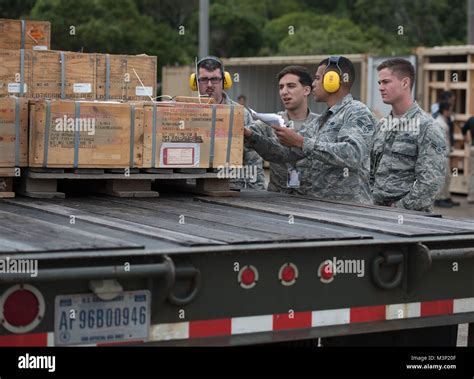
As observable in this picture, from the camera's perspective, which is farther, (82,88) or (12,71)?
(82,88)

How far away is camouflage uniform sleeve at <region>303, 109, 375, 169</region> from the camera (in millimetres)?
7617

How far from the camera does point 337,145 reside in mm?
7648

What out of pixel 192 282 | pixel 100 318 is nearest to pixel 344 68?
pixel 192 282

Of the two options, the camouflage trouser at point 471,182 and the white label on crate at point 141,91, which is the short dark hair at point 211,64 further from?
the camouflage trouser at point 471,182

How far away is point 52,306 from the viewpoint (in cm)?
455

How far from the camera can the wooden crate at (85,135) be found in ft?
23.2

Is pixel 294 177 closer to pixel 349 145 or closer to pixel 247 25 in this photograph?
pixel 349 145

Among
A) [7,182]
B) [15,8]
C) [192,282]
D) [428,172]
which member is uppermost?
[15,8]

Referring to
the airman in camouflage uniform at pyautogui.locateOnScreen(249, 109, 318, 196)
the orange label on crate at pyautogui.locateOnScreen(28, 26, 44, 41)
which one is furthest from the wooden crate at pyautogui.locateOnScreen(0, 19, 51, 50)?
the airman in camouflage uniform at pyautogui.locateOnScreen(249, 109, 318, 196)

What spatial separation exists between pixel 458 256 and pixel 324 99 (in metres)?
3.27

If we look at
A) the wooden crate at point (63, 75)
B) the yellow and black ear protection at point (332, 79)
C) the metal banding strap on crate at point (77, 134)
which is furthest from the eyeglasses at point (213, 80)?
the metal banding strap on crate at point (77, 134)

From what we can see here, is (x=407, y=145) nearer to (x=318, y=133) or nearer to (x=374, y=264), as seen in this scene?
(x=318, y=133)

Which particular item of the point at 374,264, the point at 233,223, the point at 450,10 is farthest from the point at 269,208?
the point at 450,10

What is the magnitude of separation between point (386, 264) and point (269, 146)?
2.85 metres
